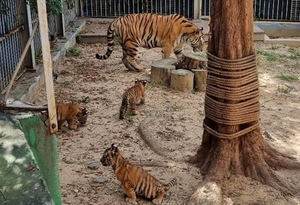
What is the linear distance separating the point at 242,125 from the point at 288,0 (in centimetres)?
936

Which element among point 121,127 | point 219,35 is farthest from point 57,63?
point 219,35

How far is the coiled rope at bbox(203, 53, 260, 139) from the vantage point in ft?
12.9

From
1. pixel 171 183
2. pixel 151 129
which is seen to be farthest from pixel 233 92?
pixel 151 129

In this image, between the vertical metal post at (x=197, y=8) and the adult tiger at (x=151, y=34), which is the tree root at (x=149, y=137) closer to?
the adult tiger at (x=151, y=34)

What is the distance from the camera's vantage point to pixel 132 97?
602cm

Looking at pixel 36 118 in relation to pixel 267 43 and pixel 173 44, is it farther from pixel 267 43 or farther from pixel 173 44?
pixel 267 43

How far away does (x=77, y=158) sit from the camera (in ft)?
15.7

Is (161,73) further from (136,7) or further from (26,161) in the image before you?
(136,7)

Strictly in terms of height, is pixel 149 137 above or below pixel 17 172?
below

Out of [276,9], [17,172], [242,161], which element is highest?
[276,9]

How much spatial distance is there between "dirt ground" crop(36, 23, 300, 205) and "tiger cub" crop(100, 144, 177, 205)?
0.09 meters

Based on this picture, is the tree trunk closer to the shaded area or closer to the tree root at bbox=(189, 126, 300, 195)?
the tree root at bbox=(189, 126, 300, 195)

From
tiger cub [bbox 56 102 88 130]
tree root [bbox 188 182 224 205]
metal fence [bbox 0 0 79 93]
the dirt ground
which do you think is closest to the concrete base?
the dirt ground

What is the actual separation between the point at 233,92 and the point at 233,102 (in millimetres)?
98
